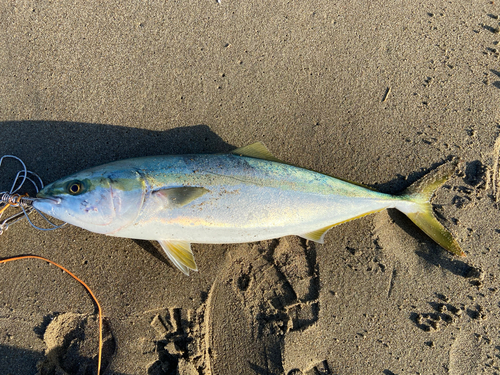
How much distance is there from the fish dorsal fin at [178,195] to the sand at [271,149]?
2.12ft

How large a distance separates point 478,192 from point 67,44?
4.14m

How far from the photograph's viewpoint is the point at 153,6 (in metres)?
2.69

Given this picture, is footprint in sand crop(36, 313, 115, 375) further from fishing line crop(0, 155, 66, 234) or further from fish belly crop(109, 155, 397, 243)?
fish belly crop(109, 155, 397, 243)

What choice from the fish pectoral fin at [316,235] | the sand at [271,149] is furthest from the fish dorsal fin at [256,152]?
the fish pectoral fin at [316,235]

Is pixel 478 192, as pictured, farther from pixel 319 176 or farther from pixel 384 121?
pixel 319 176

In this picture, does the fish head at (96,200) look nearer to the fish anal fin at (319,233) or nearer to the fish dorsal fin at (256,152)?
the fish dorsal fin at (256,152)

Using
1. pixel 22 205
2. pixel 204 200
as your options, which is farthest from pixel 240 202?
pixel 22 205

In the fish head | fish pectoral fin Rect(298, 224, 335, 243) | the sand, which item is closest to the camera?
the fish head

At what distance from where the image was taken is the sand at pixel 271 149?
2492 millimetres

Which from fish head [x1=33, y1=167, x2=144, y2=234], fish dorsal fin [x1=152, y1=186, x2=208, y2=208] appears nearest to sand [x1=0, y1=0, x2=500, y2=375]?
fish head [x1=33, y1=167, x2=144, y2=234]

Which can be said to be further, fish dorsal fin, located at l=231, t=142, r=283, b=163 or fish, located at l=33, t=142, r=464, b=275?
fish dorsal fin, located at l=231, t=142, r=283, b=163

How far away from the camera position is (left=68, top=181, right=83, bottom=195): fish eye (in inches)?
82.1

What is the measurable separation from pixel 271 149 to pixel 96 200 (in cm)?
153

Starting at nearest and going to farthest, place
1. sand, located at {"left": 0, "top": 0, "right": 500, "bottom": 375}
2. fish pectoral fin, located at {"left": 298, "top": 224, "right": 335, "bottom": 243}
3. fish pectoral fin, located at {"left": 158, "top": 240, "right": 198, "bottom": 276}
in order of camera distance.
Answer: fish pectoral fin, located at {"left": 158, "top": 240, "right": 198, "bottom": 276} < fish pectoral fin, located at {"left": 298, "top": 224, "right": 335, "bottom": 243} < sand, located at {"left": 0, "top": 0, "right": 500, "bottom": 375}
